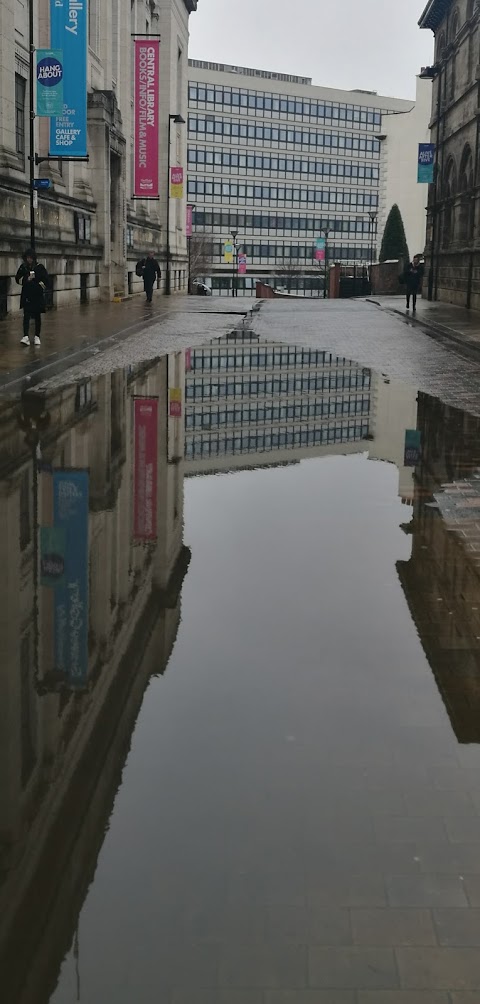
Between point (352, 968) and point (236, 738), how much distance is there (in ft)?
5.39

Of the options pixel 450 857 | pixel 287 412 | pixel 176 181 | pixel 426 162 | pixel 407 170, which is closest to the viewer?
pixel 450 857

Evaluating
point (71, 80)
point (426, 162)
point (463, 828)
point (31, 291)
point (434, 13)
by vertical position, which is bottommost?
point (463, 828)

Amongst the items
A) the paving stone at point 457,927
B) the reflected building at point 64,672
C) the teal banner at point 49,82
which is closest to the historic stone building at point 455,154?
the teal banner at point 49,82

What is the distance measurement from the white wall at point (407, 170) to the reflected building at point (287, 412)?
10353 cm

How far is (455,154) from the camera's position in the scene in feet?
150

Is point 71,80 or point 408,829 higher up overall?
point 71,80

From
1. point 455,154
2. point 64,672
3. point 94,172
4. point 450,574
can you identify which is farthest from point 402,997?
point 455,154

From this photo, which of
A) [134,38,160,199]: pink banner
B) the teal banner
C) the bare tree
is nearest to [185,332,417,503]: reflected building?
the teal banner

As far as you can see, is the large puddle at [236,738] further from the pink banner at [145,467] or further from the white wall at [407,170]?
the white wall at [407,170]

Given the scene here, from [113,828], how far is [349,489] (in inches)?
263

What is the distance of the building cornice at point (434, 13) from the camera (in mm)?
47531

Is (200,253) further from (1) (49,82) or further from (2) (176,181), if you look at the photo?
(1) (49,82)

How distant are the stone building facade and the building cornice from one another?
12.1 meters

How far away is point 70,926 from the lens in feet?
11.0
